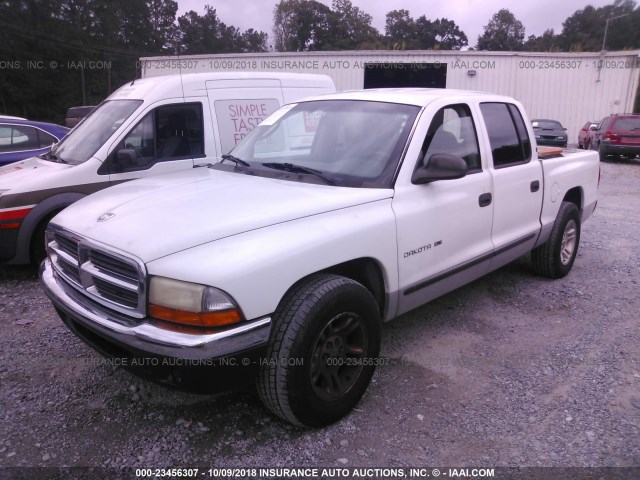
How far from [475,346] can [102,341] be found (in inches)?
105

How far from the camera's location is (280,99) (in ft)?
21.9

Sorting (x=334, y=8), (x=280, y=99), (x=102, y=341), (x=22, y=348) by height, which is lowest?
(x=22, y=348)

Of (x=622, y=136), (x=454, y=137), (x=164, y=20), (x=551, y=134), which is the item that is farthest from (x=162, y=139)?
(x=164, y=20)

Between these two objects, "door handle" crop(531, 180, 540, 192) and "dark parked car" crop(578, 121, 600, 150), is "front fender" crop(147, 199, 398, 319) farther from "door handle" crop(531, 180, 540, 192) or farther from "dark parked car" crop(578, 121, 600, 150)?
"dark parked car" crop(578, 121, 600, 150)

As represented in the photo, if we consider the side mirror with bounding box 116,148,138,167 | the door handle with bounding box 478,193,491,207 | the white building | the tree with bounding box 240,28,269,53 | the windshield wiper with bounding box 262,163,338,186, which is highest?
the tree with bounding box 240,28,269,53

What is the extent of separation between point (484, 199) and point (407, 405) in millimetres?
1693

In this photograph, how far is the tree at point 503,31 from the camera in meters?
86.3

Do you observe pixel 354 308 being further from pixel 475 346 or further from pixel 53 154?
pixel 53 154

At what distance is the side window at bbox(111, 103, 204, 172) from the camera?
17.9 ft

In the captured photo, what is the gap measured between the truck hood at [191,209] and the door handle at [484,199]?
102 centimetres

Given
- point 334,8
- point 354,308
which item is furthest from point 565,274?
point 334,8

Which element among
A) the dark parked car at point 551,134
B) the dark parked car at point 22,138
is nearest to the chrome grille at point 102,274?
the dark parked car at point 22,138

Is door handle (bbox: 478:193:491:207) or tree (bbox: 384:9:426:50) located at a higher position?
tree (bbox: 384:9:426:50)

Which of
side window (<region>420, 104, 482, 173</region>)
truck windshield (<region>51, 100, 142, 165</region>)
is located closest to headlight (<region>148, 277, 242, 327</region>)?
side window (<region>420, 104, 482, 173</region>)
